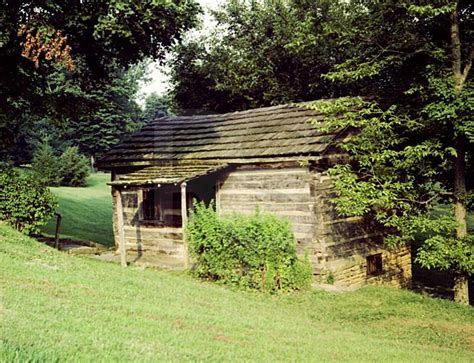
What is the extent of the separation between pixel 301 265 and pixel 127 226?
8.86 metres

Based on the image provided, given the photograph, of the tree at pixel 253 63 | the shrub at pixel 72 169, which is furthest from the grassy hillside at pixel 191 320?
the shrub at pixel 72 169

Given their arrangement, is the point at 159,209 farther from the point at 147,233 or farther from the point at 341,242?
the point at 341,242

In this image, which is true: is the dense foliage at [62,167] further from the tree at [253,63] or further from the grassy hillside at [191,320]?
the grassy hillside at [191,320]

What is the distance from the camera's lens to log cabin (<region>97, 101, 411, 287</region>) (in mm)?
15516

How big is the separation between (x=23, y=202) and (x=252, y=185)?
8.40 m

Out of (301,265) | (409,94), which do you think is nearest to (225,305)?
(301,265)

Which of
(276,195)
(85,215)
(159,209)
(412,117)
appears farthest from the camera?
(85,215)

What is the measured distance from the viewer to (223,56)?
3419 cm

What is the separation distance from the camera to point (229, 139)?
19172mm

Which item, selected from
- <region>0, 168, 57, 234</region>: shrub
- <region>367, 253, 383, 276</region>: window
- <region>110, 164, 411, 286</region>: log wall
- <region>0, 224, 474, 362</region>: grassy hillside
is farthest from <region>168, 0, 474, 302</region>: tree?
<region>0, 168, 57, 234</region>: shrub

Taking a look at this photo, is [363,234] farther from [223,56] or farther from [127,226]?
[223,56]

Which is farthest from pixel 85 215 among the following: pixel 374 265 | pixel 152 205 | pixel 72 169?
pixel 374 265

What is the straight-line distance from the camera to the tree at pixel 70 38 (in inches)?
606

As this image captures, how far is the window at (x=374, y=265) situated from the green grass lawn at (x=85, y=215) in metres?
13.2
